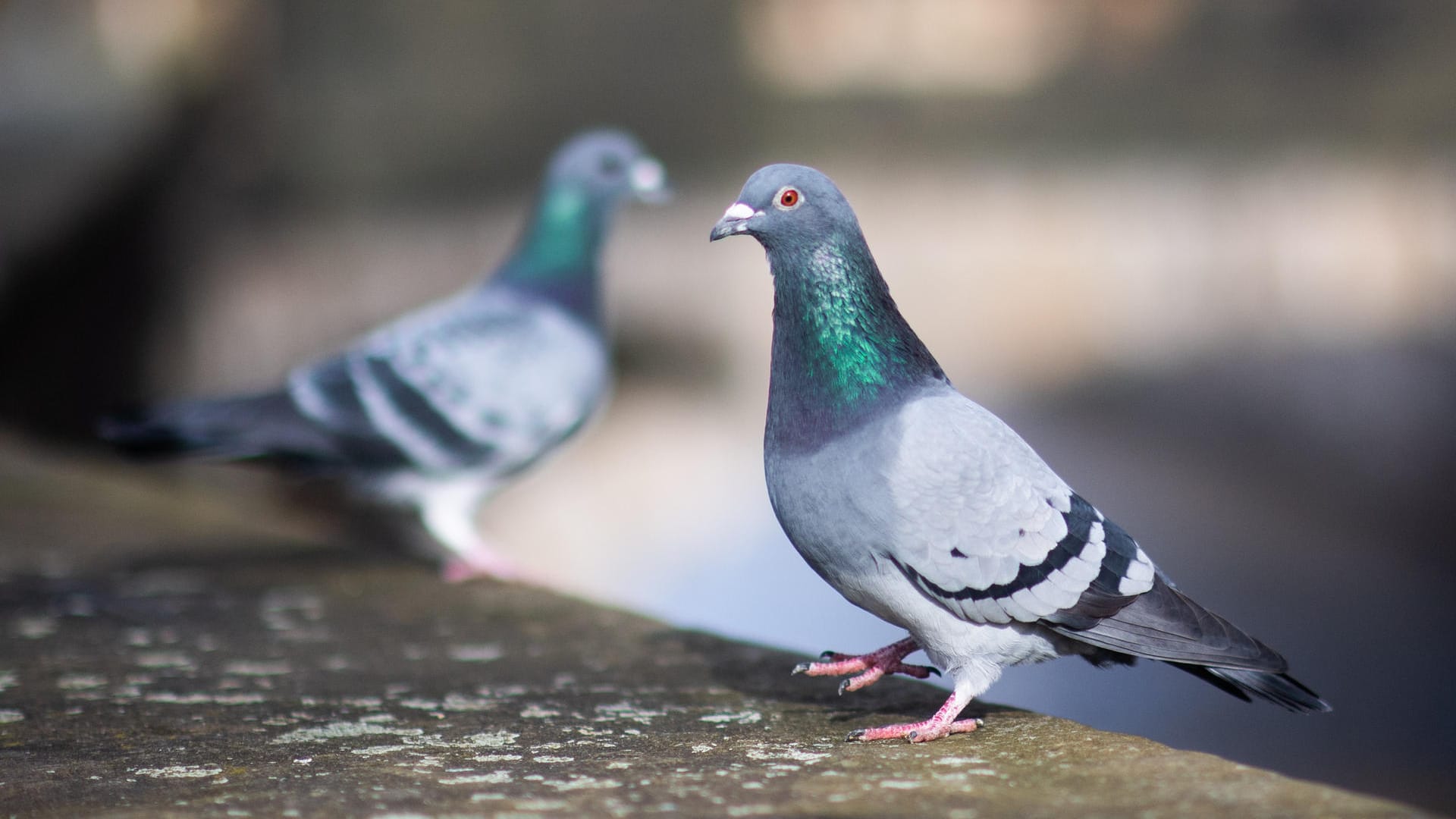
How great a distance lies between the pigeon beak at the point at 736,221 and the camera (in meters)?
2.37

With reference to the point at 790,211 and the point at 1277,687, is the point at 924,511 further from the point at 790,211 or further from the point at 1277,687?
the point at 1277,687

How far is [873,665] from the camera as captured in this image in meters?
2.60

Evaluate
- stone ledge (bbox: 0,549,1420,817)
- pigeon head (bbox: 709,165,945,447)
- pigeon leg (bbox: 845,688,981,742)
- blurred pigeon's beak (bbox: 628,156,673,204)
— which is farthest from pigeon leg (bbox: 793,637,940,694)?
blurred pigeon's beak (bbox: 628,156,673,204)

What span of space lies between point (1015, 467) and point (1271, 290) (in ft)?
23.6

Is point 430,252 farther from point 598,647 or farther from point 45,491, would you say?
point 598,647

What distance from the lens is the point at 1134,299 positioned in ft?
29.1

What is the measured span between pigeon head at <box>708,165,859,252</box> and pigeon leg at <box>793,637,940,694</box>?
0.78 meters

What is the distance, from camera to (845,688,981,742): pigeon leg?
2270 millimetres

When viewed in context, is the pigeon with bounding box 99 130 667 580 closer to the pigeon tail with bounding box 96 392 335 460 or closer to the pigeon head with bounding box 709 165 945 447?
the pigeon tail with bounding box 96 392 335 460

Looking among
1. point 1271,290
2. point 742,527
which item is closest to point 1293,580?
point 1271,290

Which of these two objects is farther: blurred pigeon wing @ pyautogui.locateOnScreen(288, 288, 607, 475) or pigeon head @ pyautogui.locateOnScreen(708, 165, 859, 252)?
blurred pigeon wing @ pyautogui.locateOnScreen(288, 288, 607, 475)

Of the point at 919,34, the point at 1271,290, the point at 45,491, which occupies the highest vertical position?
the point at 919,34

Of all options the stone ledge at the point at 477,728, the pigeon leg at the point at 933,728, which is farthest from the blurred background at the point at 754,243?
the pigeon leg at the point at 933,728

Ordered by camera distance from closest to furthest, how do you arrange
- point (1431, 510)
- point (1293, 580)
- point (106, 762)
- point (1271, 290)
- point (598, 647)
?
point (106, 762) → point (598, 647) → point (1293, 580) → point (1431, 510) → point (1271, 290)
